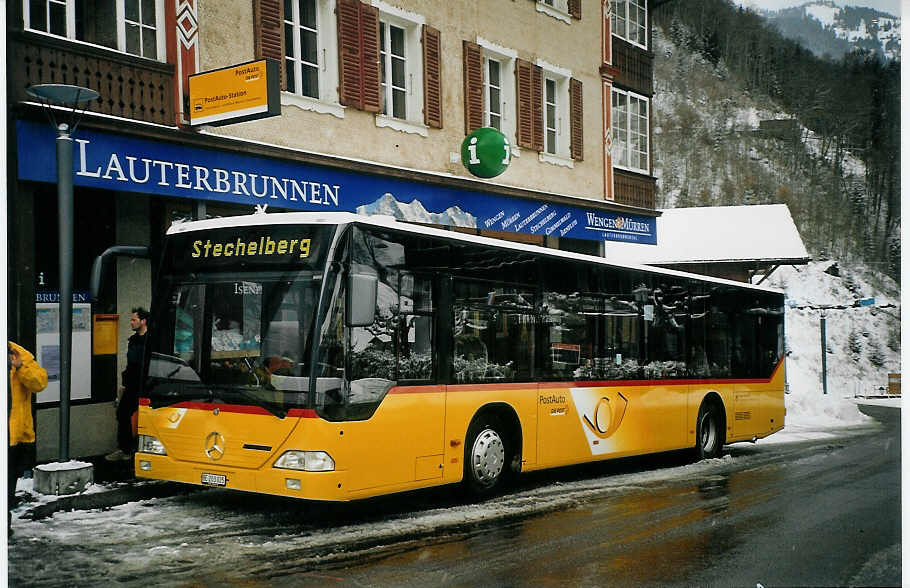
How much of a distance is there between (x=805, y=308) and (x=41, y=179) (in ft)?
34.5

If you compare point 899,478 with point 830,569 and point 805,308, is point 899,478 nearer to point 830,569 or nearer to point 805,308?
point 830,569

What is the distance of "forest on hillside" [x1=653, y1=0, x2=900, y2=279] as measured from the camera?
1137 cm

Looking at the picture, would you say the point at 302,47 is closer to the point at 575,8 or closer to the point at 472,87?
the point at 472,87

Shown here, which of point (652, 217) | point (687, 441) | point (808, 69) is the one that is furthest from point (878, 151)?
point (652, 217)

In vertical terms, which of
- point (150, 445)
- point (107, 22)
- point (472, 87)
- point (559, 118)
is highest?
point (472, 87)

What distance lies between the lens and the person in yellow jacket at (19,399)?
316 inches

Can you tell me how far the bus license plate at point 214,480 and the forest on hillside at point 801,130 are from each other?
6.88m

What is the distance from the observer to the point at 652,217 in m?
18.2

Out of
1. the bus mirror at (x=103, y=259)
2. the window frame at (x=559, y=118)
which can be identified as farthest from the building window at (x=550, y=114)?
the bus mirror at (x=103, y=259)

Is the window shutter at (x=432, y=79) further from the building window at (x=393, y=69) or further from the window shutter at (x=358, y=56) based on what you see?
the window shutter at (x=358, y=56)

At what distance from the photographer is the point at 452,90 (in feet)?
52.3

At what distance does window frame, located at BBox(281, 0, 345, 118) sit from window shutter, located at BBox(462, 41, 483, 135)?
2585 millimetres

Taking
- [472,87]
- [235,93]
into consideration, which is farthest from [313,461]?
[472,87]

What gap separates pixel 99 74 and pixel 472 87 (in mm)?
6660
